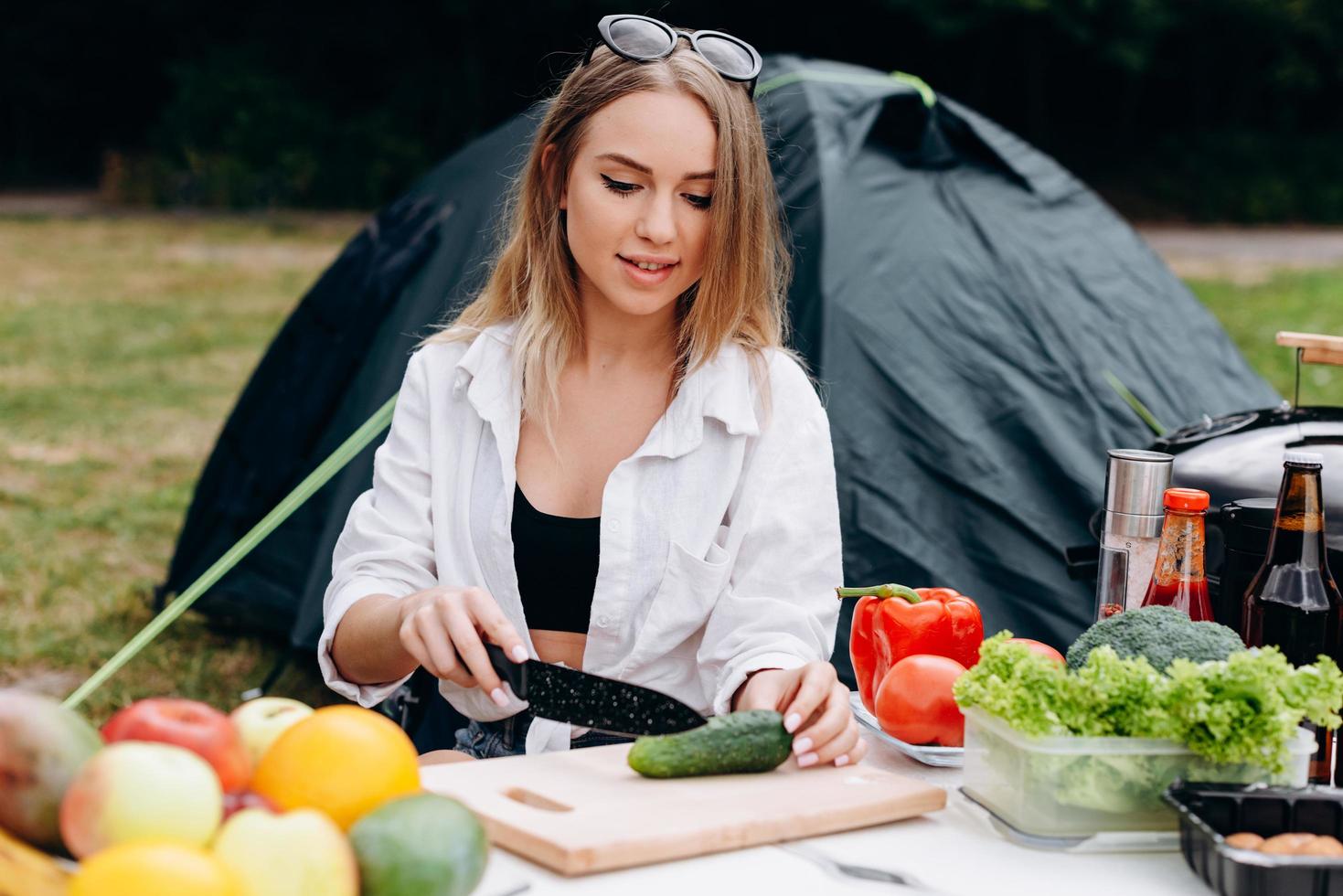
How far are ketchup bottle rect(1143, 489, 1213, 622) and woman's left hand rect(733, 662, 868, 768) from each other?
388 mm

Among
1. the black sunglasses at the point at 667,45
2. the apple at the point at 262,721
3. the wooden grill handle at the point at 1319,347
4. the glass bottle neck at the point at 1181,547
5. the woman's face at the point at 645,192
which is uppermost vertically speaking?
the black sunglasses at the point at 667,45

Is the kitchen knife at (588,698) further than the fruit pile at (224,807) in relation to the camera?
Yes

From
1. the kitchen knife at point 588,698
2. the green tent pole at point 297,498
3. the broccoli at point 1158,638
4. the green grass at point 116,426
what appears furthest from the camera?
the green grass at point 116,426

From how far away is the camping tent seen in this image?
128 inches

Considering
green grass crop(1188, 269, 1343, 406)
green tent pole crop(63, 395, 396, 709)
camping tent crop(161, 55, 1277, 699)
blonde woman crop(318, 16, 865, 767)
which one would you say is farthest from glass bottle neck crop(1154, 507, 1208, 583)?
green grass crop(1188, 269, 1343, 406)

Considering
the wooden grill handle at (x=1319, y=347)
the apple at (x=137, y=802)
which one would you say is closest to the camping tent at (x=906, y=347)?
the wooden grill handle at (x=1319, y=347)

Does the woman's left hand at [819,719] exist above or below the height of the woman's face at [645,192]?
below

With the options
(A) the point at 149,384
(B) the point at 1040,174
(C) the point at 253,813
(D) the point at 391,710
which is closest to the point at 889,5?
(A) the point at 149,384

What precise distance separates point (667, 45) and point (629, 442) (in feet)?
1.85

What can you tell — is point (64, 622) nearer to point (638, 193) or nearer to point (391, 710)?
point (391, 710)

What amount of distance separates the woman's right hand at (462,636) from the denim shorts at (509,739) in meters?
0.41

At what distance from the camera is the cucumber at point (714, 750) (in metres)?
1.39

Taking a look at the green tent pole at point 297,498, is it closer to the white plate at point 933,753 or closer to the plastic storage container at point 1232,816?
the white plate at point 933,753

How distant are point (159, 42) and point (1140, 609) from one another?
74.9 feet
